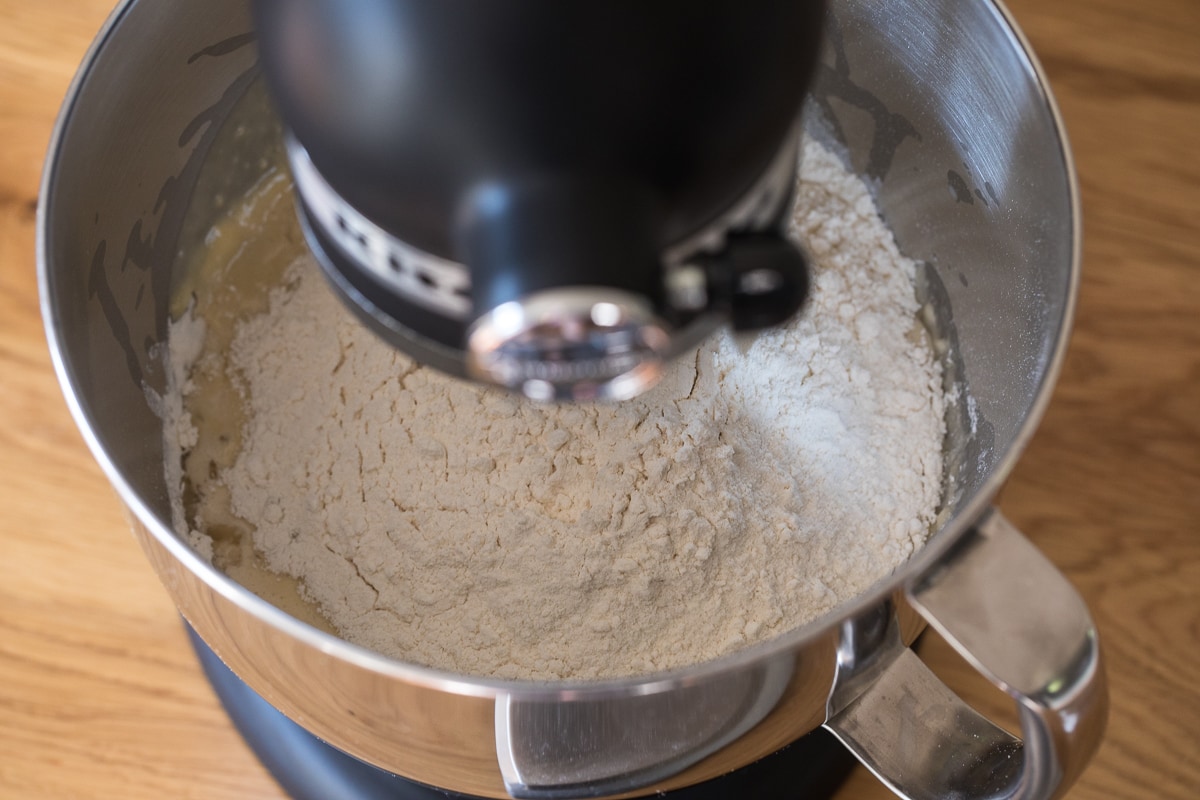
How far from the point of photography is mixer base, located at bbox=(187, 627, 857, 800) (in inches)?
25.4

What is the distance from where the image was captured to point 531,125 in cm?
31

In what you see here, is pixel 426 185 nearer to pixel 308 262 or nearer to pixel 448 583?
pixel 448 583

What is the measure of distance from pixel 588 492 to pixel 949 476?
0.22 m

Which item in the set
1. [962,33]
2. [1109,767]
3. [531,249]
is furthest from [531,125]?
[1109,767]

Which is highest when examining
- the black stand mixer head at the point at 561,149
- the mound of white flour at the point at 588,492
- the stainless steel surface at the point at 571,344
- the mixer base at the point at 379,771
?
the black stand mixer head at the point at 561,149

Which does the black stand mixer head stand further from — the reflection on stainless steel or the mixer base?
the mixer base

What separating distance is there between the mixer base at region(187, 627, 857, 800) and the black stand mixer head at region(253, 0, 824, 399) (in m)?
0.38

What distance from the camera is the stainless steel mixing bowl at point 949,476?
0.44 metres

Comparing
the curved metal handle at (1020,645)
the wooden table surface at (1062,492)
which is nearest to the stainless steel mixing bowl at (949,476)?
the curved metal handle at (1020,645)

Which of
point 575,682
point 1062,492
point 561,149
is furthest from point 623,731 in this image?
point 1062,492

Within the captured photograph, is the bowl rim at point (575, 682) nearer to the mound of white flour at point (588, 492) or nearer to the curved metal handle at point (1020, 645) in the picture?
the curved metal handle at point (1020, 645)

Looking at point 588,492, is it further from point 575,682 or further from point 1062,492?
point 1062,492

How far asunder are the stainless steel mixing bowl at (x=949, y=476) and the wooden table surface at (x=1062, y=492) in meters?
0.12

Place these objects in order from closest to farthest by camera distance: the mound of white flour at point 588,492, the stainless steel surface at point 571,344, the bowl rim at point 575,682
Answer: the stainless steel surface at point 571,344, the bowl rim at point 575,682, the mound of white flour at point 588,492
